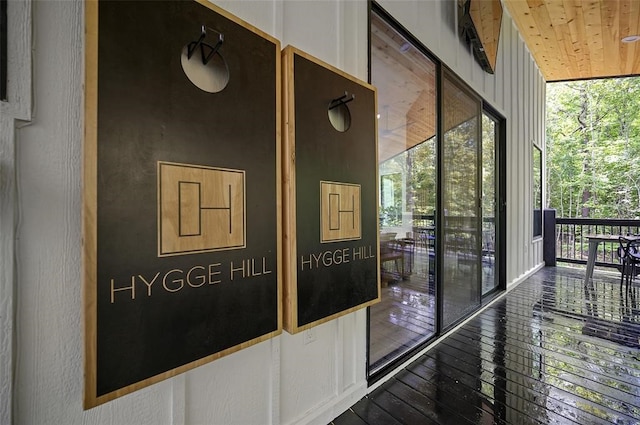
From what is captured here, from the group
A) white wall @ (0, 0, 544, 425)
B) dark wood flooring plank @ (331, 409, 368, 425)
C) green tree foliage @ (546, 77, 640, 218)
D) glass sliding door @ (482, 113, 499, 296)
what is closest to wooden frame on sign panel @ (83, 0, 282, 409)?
white wall @ (0, 0, 544, 425)

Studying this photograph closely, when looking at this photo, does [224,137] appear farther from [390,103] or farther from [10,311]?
[390,103]

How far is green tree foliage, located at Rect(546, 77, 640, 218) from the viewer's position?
31.4 feet

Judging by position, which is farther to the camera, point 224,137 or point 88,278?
point 224,137

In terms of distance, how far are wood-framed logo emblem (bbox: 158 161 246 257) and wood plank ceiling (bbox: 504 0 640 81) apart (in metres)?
4.83

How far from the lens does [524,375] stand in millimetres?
2043

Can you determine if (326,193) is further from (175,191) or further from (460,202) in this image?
(460,202)

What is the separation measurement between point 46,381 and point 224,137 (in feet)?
2.68

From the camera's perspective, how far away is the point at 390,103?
86.9 inches

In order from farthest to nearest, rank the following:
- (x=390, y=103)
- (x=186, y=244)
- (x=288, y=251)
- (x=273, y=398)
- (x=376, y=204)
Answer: (x=390, y=103), (x=376, y=204), (x=273, y=398), (x=288, y=251), (x=186, y=244)

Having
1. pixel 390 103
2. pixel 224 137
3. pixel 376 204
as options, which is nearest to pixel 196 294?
pixel 224 137

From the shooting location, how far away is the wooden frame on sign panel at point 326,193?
117 cm

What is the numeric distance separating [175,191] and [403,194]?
5.99ft

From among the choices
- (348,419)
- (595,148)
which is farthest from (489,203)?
(595,148)

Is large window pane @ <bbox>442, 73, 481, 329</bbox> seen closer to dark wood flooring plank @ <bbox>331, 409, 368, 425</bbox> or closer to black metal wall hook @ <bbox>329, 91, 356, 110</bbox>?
dark wood flooring plank @ <bbox>331, 409, 368, 425</bbox>
